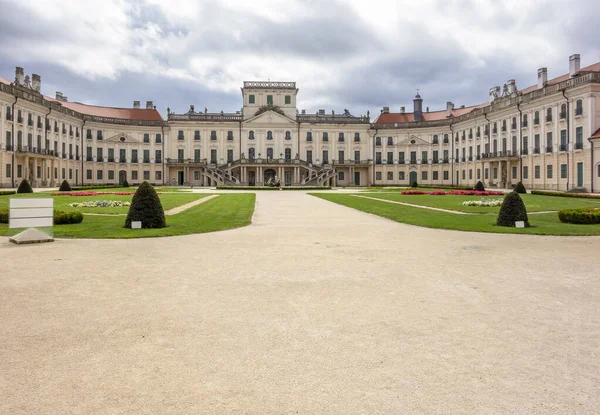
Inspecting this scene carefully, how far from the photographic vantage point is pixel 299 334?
17.1 feet

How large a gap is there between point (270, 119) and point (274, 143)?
4.19 m

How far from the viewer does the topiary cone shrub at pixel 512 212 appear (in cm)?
1577

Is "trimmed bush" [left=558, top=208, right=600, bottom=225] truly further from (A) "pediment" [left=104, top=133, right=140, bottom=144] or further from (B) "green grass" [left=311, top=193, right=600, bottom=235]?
(A) "pediment" [left=104, top=133, right=140, bottom=144]

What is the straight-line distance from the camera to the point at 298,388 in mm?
3938

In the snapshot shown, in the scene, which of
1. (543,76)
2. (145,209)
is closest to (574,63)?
(543,76)

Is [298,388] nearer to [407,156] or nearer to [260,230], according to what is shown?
[260,230]

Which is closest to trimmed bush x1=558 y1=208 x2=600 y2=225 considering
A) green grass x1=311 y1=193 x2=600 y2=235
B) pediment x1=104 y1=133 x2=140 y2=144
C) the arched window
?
green grass x1=311 y1=193 x2=600 y2=235

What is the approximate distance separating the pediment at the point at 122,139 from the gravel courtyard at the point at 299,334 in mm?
72583

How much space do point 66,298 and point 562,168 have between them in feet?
176

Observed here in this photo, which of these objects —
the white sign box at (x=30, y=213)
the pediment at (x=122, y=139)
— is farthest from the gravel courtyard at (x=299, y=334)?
the pediment at (x=122, y=139)

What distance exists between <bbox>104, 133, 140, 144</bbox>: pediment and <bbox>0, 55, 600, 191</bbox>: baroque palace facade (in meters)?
0.08

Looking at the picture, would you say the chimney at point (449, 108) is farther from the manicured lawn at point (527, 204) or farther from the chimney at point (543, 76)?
the manicured lawn at point (527, 204)

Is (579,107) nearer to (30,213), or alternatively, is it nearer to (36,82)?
(30,213)

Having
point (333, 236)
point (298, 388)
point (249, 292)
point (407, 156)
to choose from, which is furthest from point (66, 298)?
point (407, 156)
